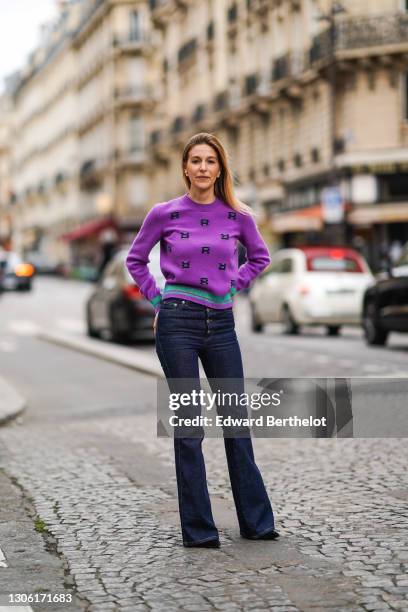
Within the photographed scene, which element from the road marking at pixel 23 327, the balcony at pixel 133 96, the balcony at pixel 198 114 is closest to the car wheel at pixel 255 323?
the road marking at pixel 23 327

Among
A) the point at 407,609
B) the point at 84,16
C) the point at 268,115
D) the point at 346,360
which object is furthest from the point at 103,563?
the point at 84,16

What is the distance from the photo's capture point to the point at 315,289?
75.9ft

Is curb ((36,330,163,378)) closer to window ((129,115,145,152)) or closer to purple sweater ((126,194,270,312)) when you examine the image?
purple sweater ((126,194,270,312))

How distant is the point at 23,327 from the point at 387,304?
995 centimetres

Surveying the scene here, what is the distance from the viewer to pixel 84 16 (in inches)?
3548

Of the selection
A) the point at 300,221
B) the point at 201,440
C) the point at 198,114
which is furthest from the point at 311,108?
the point at 201,440

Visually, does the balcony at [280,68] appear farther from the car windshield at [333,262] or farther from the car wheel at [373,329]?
the car wheel at [373,329]

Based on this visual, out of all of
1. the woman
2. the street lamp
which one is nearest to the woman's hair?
the woman

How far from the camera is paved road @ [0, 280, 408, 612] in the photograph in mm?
4906

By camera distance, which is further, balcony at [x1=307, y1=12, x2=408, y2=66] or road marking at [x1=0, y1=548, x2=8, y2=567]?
balcony at [x1=307, y1=12, x2=408, y2=66]

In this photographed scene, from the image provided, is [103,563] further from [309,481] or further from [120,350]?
[120,350]

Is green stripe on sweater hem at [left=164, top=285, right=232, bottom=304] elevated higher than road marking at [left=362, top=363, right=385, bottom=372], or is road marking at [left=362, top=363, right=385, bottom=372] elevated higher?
green stripe on sweater hem at [left=164, top=285, right=232, bottom=304]

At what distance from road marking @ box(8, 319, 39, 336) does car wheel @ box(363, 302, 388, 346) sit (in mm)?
6915

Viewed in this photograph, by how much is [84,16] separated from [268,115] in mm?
42973
